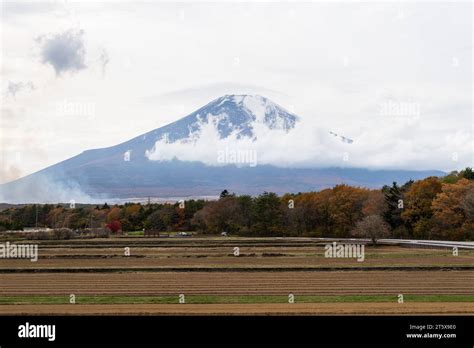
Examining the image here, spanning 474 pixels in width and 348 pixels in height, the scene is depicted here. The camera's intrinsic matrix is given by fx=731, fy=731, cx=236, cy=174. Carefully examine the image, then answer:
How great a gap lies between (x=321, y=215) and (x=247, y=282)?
270 ft

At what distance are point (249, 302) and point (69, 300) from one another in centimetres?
883

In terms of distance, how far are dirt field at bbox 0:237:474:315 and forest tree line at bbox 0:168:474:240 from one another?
92.1 feet

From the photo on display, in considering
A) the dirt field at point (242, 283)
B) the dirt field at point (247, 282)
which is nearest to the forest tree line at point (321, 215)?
the dirt field at point (247, 282)

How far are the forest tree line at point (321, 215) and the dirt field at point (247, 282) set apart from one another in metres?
28.1

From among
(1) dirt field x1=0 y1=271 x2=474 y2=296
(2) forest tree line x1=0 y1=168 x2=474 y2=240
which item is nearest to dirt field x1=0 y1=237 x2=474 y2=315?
(1) dirt field x1=0 y1=271 x2=474 y2=296

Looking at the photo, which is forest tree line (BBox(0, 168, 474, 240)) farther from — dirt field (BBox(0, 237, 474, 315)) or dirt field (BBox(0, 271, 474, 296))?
dirt field (BBox(0, 271, 474, 296))

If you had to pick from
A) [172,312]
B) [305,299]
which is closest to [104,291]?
[172,312]

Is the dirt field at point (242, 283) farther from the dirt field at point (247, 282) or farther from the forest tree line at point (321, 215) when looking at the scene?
the forest tree line at point (321, 215)

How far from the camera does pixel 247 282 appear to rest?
140ft

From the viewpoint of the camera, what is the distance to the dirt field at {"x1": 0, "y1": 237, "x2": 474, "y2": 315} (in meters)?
32.5

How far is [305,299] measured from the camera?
34781 millimetres

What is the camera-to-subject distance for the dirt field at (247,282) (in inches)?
1281

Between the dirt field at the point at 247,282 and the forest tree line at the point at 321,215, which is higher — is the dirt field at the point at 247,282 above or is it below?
below

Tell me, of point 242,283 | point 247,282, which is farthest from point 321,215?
point 242,283
